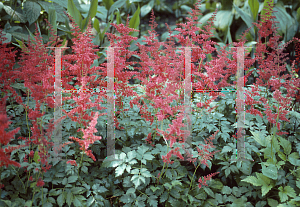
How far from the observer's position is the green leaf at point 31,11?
3.20 meters

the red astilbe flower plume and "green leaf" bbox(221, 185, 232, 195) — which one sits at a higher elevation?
the red astilbe flower plume

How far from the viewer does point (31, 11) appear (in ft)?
10.6

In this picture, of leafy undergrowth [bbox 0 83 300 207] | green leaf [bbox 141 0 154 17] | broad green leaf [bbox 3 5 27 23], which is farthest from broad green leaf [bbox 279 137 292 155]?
green leaf [bbox 141 0 154 17]

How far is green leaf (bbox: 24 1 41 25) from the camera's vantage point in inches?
126

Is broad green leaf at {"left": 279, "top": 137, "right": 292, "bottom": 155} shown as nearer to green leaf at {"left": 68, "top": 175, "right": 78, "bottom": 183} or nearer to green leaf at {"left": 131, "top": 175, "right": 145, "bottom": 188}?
green leaf at {"left": 131, "top": 175, "right": 145, "bottom": 188}

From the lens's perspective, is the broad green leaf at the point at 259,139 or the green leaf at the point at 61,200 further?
the broad green leaf at the point at 259,139

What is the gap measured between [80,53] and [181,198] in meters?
1.15

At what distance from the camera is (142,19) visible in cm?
594

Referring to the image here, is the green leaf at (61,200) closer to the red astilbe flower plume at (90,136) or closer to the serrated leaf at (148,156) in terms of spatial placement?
the red astilbe flower plume at (90,136)

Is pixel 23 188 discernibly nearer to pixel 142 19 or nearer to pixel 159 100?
pixel 159 100

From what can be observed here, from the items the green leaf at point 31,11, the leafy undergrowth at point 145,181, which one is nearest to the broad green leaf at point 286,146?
the leafy undergrowth at point 145,181

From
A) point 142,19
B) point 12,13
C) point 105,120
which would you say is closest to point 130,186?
point 105,120

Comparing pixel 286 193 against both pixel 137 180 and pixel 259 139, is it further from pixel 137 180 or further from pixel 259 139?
pixel 137 180

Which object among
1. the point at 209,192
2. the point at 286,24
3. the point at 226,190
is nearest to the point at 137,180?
the point at 209,192
